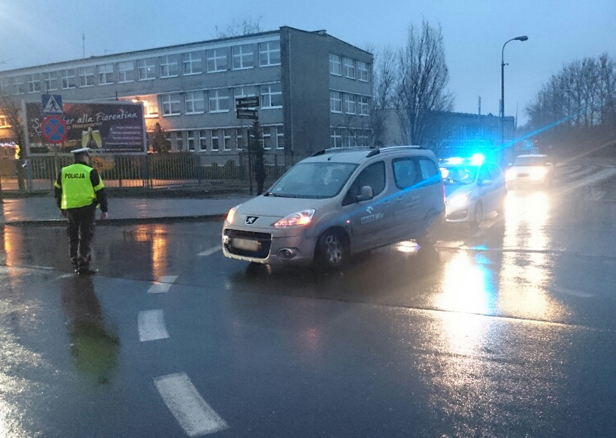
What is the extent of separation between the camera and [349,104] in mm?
55719

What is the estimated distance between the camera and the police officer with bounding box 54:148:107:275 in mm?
8953

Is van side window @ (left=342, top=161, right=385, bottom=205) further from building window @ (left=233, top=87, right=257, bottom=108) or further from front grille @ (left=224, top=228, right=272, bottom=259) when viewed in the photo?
building window @ (left=233, top=87, right=257, bottom=108)

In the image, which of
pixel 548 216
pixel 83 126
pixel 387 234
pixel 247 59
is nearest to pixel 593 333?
pixel 387 234

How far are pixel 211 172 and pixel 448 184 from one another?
1001 inches

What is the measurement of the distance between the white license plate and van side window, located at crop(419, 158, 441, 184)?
152 inches

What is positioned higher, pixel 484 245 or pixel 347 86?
pixel 347 86

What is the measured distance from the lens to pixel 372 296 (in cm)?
755

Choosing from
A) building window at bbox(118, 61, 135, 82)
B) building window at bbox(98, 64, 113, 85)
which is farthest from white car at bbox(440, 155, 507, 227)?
building window at bbox(98, 64, 113, 85)

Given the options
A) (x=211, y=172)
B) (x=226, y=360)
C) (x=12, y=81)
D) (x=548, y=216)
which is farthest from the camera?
(x=12, y=81)

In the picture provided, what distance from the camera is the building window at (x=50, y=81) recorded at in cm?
6088

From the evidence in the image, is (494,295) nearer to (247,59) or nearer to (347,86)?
(247,59)

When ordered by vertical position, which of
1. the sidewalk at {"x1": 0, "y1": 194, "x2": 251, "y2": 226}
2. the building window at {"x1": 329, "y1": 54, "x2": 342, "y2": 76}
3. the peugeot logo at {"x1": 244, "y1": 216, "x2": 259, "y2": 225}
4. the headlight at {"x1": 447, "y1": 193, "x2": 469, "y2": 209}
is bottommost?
the sidewalk at {"x1": 0, "y1": 194, "x2": 251, "y2": 226}

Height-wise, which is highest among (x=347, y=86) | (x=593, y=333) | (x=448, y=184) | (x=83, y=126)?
(x=347, y=86)

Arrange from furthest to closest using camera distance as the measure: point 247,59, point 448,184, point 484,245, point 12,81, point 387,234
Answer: point 12,81 → point 247,59 → point 448,184 → point 484,245 → point 387,234
